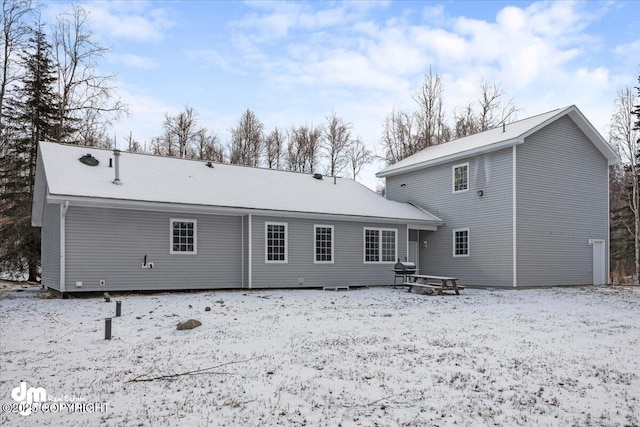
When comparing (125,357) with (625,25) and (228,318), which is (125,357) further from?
(625,25)

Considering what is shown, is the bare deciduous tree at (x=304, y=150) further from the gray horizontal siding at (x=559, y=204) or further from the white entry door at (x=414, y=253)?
the gray horizontal siding at (x=559, y=204)

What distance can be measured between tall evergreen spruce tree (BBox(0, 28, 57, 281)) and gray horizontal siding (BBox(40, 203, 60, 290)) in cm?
517

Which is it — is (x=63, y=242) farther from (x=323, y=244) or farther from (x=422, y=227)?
(x=422, y=227)

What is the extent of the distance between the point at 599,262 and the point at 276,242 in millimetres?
13250

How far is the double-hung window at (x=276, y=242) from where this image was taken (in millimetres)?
17312

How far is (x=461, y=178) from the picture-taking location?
66.6 ft

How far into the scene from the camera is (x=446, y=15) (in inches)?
610

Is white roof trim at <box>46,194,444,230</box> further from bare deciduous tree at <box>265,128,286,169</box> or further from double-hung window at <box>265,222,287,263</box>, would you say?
bare deciduous tree at <box>265,128,286,169</box>

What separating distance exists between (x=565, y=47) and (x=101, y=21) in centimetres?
2213

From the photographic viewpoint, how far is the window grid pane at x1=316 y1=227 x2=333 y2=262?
18.3 meters

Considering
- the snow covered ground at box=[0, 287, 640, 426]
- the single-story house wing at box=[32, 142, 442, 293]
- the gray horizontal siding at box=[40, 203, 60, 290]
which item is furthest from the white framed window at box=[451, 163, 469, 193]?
the gray horizontal siding at box=[40, 203, 60, 290]

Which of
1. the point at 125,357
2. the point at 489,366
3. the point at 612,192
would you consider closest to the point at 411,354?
the point at 489,366

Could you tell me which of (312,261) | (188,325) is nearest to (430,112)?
(312,261)

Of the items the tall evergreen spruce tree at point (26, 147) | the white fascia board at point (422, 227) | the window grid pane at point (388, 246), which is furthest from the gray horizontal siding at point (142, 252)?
the tall evergreen spruce tree at point (26, 147)
